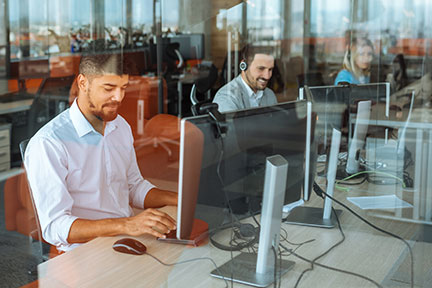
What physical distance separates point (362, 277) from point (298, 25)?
3.60 meters

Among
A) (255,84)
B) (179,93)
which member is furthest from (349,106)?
(179,93)

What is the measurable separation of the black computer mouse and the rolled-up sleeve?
260 millimetres

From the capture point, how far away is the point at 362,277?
4.39 ft

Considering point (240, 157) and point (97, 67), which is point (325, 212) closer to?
point (240, 157)

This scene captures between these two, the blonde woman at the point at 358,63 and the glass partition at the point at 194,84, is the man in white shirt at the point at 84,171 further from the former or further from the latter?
the blonde woman at the point at 358,63

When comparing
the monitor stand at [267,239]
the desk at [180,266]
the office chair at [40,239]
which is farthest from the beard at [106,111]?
the monitor stand at [267,239]

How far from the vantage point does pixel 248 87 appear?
1.84 meters

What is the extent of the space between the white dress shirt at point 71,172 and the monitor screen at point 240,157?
0.50 m

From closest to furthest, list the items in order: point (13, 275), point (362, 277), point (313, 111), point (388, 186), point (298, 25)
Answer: point (362, 277) → point (313, 111) → point (388, 186) → point (13, 275) → point (298, 25)

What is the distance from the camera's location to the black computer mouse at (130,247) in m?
1.33

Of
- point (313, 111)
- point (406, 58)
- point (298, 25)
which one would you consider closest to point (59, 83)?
point (313, 111)

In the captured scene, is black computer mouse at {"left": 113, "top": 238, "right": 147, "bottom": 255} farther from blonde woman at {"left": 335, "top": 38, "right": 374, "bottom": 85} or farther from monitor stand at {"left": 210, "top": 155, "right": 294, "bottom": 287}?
blonde woman at {"left": 335, "top": 38, "right": 374, "bottom": 85}

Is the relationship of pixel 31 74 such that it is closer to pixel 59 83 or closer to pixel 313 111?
pixel 59 83

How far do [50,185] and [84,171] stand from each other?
11 centimetres
